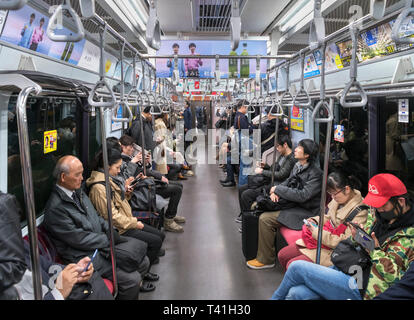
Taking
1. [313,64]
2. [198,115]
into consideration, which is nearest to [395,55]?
[313,64]

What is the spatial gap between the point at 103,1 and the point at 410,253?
13.8ft

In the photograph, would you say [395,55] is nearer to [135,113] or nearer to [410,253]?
[410,253]

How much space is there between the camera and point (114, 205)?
11.5 feet

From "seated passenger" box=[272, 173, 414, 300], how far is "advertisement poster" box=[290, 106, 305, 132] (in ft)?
12.5

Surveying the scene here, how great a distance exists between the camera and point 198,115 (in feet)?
65.0

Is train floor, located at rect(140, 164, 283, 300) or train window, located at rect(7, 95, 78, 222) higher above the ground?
train window, located at rect(7, 95, 78, 222)

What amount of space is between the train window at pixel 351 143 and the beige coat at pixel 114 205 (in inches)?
102

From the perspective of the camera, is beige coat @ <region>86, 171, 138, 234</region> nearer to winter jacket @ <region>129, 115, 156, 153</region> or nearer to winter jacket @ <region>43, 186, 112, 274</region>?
winter jacket @ <region>43, 186, 112, 274</region>

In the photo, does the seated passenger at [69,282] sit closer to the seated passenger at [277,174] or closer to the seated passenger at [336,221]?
the seated passenger at [336,221]

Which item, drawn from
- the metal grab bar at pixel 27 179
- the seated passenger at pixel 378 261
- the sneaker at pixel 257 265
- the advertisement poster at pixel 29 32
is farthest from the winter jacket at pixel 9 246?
the sneaker at pixel 257 265

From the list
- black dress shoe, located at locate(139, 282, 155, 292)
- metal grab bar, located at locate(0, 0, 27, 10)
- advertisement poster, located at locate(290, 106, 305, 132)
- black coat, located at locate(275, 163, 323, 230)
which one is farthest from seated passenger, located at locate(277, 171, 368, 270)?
advertisement poster, located at locate(290, 106, 305, 132)

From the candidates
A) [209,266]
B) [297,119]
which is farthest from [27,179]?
[297,119]

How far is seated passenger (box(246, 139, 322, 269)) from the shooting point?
12.9 ft

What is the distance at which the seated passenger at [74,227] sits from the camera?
2.68 meters
